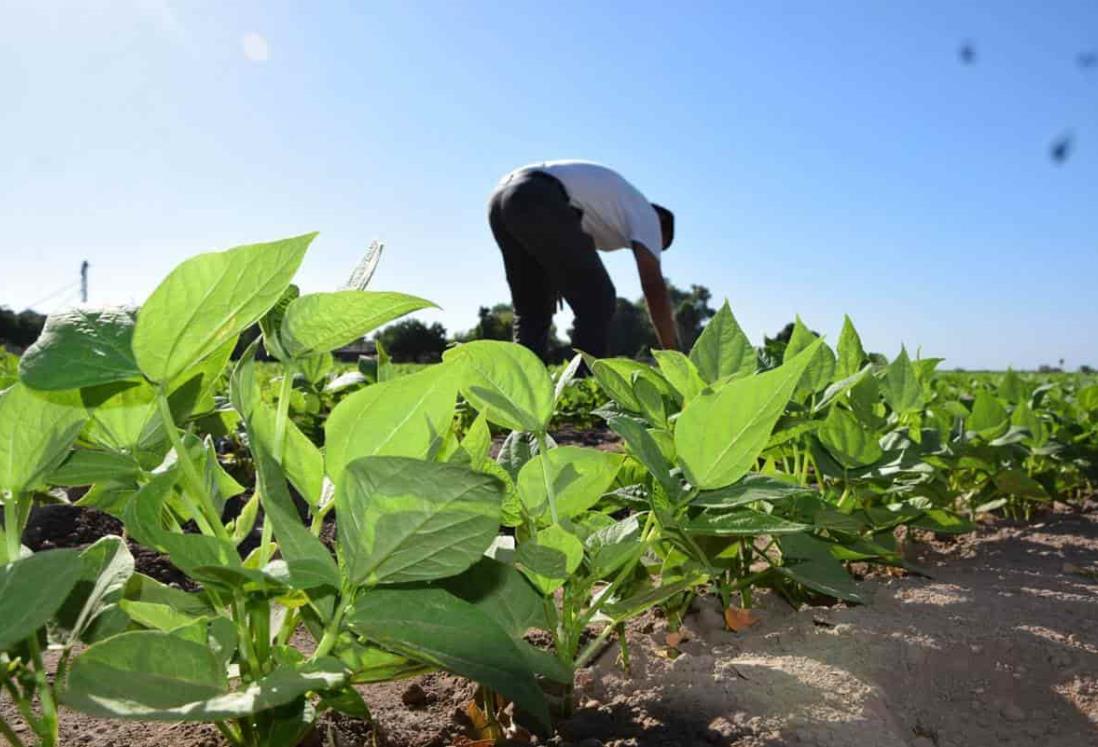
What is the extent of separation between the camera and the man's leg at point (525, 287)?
20.8 feet

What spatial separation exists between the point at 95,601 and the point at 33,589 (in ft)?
0.47

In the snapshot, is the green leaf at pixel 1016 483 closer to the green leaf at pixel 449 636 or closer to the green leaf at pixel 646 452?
the green leaf at pixel 646 452

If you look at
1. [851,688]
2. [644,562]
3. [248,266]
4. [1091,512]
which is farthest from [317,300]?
[1091,512]

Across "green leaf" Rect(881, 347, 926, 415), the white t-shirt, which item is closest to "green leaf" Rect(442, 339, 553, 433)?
"green leaf" Rect(881, 347, 926, 415)

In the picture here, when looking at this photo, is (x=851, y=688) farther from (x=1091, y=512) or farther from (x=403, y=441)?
(x=1091, y=512)

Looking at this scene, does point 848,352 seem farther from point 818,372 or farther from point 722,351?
point 722,351

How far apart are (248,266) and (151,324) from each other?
96 mm

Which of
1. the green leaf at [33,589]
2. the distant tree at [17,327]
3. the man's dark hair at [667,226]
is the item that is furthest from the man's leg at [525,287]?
the distant tree at [17,327]

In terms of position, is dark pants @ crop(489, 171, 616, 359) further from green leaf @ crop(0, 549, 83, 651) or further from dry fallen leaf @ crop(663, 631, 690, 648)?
green leaf @ crop(0, 549, 83, 651)

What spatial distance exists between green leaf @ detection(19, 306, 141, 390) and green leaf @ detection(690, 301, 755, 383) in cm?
88

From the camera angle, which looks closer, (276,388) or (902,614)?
(902,614)

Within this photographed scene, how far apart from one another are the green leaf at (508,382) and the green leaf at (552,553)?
0.50 feet

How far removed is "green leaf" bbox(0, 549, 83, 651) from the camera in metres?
0.61

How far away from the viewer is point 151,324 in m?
0.70
